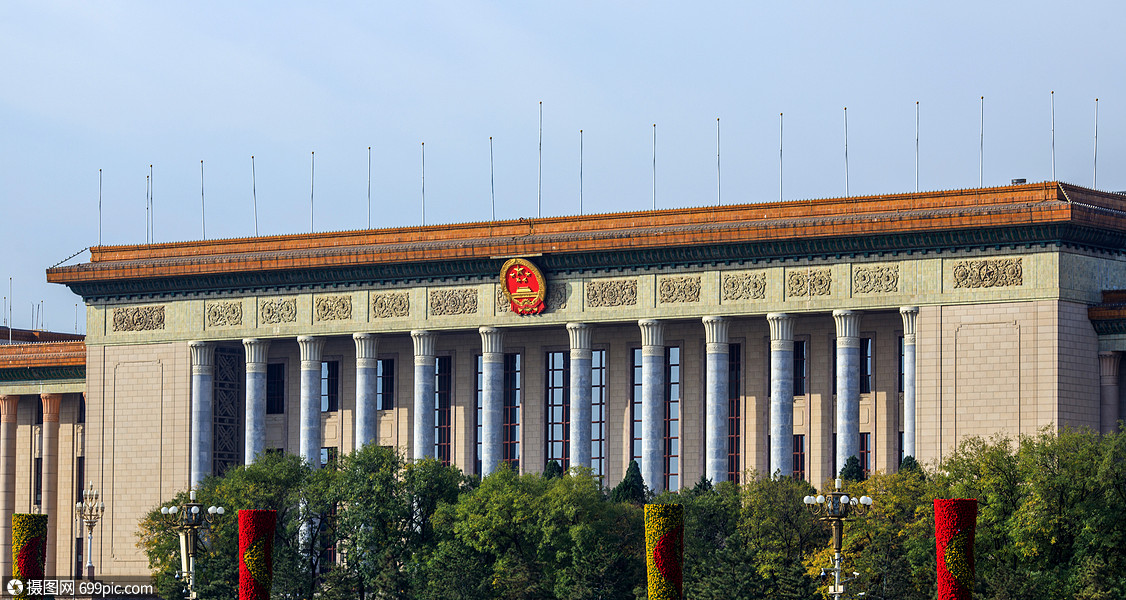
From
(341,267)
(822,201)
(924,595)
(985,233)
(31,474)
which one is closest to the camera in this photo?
(924,595)

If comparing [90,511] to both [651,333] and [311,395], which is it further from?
[651,333]

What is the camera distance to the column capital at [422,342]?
92.2 metres

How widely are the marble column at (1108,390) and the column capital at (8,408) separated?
5464 centimetres

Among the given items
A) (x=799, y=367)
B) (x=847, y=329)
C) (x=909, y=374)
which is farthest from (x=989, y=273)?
(x=799, y=367)

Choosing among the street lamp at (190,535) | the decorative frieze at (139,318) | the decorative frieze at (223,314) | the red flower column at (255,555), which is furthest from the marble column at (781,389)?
the decorative frieze at (139,318)

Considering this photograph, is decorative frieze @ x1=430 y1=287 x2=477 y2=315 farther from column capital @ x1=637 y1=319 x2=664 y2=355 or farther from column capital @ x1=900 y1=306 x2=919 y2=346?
column capital @ x1=900 y1=306 x2=919 y2=346

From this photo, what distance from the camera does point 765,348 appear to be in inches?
3457

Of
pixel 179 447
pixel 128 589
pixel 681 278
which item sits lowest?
pixel 128 589

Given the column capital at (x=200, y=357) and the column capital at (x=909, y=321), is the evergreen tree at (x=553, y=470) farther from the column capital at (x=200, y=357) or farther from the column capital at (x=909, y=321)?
the column capital at (x=200, y=357)

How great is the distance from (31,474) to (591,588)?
45362 millimetres

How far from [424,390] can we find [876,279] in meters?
21.2

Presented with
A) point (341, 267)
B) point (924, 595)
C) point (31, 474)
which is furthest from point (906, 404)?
point (31, 474)

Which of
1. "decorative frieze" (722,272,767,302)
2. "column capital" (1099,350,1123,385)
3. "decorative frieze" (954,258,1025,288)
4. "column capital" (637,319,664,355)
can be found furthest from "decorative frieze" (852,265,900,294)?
"column capital" (637,319,664,355)

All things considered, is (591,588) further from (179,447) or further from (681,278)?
(179,447)
